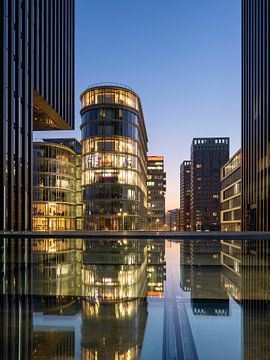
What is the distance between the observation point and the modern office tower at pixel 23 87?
123ft

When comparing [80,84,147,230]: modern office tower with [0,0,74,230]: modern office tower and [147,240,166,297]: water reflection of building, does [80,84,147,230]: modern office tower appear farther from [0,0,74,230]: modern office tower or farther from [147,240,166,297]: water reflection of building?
[147,240,166,297]: water reflection of building

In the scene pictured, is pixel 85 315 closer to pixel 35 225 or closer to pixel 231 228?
pixel 35 225

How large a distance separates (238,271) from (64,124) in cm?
5747

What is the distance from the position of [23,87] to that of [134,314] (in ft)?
135

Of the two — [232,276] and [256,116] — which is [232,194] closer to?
[256,116]

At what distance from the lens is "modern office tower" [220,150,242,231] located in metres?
89.0

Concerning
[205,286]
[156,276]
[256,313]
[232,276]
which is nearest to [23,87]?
[156,276]

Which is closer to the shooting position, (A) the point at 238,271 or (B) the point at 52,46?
(A) the point at 238,271

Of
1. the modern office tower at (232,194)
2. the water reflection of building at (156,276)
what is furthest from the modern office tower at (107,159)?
the water reflection of building at (156,276)

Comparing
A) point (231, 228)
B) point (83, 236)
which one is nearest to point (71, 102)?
point (83, 236)

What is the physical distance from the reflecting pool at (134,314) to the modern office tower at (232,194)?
8133 centimetres

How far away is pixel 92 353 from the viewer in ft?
14.0

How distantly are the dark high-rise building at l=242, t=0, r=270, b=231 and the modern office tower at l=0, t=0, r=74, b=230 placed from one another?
34.6 meters

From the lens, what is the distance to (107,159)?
83.2 metres
